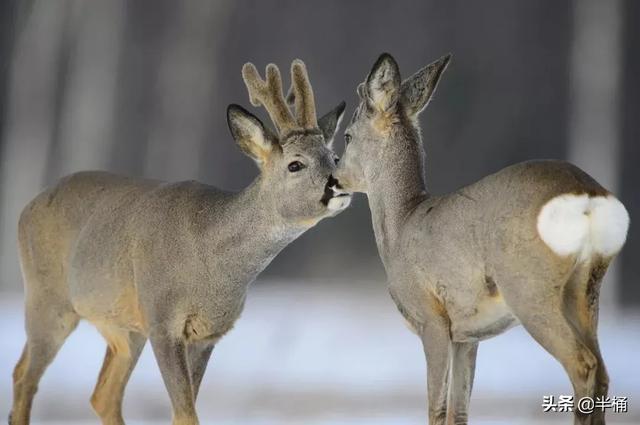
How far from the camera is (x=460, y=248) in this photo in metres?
3.13

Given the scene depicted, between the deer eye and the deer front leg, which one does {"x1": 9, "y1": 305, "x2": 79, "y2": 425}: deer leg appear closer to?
the deer front leg

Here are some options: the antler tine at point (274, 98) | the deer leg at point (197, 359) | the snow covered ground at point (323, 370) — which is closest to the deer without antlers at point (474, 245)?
the antler tine at point (274, 98)

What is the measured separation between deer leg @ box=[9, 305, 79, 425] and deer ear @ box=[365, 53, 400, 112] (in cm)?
132

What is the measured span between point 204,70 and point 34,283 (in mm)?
3600

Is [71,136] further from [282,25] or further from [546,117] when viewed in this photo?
[546,117]

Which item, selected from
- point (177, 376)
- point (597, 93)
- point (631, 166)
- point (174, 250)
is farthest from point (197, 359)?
point (597, 93)

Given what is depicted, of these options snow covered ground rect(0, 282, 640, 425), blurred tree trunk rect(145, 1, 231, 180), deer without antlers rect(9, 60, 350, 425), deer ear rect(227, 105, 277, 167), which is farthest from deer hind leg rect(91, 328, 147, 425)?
blurred tree trunk rect(145, 1, 231, 180)

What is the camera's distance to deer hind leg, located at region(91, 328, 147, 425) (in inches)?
160

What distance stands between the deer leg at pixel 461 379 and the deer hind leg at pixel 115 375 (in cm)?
122

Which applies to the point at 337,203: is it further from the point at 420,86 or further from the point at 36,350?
the point at 36,350

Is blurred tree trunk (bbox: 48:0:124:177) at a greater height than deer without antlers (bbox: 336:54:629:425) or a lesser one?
greater

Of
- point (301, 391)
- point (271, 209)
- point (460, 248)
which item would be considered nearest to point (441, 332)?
point (460, 248)

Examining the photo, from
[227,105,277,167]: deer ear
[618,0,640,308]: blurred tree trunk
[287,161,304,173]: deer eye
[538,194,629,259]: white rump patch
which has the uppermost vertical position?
[618,0,640,308]: blurred tree trunk

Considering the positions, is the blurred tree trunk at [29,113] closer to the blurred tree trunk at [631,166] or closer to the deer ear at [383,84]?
the blurred tree trunk at [631,166]
